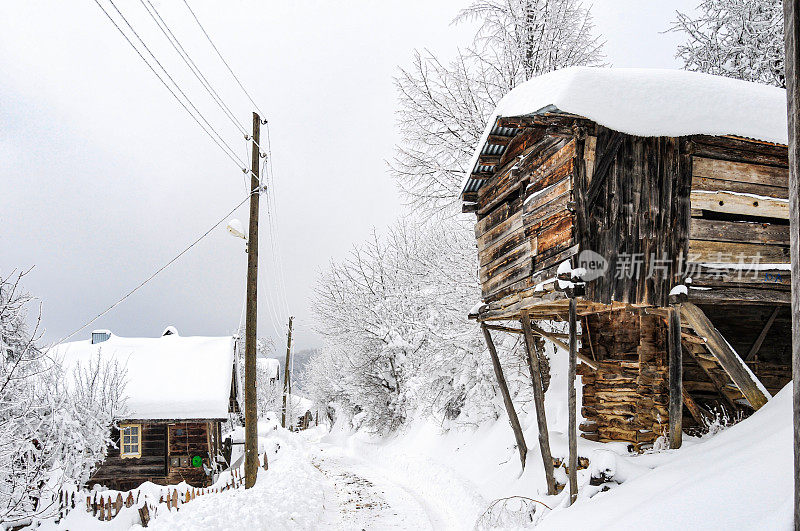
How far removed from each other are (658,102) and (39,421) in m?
14.0

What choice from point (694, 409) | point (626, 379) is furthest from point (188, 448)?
point (694, 409)

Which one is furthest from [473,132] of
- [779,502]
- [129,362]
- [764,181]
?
[129,362]

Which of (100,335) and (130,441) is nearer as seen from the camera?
(130,441)

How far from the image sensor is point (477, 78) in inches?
570

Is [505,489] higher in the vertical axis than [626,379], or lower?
lower

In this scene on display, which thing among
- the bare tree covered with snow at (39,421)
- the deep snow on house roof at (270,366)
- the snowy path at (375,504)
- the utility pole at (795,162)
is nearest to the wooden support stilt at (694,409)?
the snowy path at (375,504)

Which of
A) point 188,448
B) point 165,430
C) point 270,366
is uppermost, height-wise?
point 165,430

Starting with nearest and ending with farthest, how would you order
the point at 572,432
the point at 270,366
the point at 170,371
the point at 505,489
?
the point at 572,432 → the point at 505,489 → the point at 170,371 → the point at 270,366

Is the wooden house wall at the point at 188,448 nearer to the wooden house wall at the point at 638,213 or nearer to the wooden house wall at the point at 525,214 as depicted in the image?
the wooden house wall at the point at 525,214

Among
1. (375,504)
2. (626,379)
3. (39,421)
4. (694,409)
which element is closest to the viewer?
(694,409)

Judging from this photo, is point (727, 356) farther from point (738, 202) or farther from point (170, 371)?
point (170, 371)

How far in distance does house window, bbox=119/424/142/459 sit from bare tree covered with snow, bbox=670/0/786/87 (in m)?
24.5

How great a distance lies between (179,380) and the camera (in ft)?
72.4

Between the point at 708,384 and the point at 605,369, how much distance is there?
2038 millimetres
